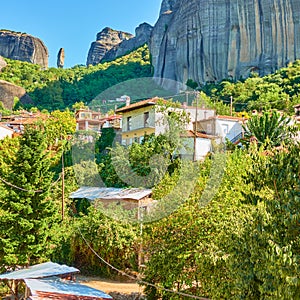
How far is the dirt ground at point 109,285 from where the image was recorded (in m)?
14.6

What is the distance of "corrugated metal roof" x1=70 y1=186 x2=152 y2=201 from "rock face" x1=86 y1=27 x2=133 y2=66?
91565 mm

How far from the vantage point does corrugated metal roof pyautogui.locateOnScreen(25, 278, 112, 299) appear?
10023mm

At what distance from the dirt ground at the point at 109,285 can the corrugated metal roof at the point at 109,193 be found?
3.66 m

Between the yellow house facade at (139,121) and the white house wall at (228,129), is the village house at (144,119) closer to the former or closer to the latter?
the yellow house facade at (139,121)

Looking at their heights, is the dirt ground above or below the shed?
below

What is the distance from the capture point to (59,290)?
1038 cm

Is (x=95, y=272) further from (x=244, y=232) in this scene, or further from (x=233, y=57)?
(x=233, y=57)

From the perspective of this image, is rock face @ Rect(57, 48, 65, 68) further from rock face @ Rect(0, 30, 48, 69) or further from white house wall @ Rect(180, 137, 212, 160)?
white house wall @ Rect(180, 137, 212, 160)

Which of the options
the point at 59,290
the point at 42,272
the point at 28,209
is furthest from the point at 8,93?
the point at 59,290

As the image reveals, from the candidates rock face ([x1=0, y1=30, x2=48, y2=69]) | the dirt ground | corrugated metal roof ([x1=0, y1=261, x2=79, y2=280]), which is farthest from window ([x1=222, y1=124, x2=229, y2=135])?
rock face ([x1=0, y1=30, x2=48, y2=69])

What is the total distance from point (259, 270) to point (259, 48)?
46.6 metres

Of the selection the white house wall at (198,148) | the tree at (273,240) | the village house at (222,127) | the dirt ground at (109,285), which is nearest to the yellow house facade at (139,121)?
the white house wall at (198,148)

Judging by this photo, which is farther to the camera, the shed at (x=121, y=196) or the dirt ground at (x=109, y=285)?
the shed at (x=121, y=196)

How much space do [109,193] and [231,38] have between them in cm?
3563
